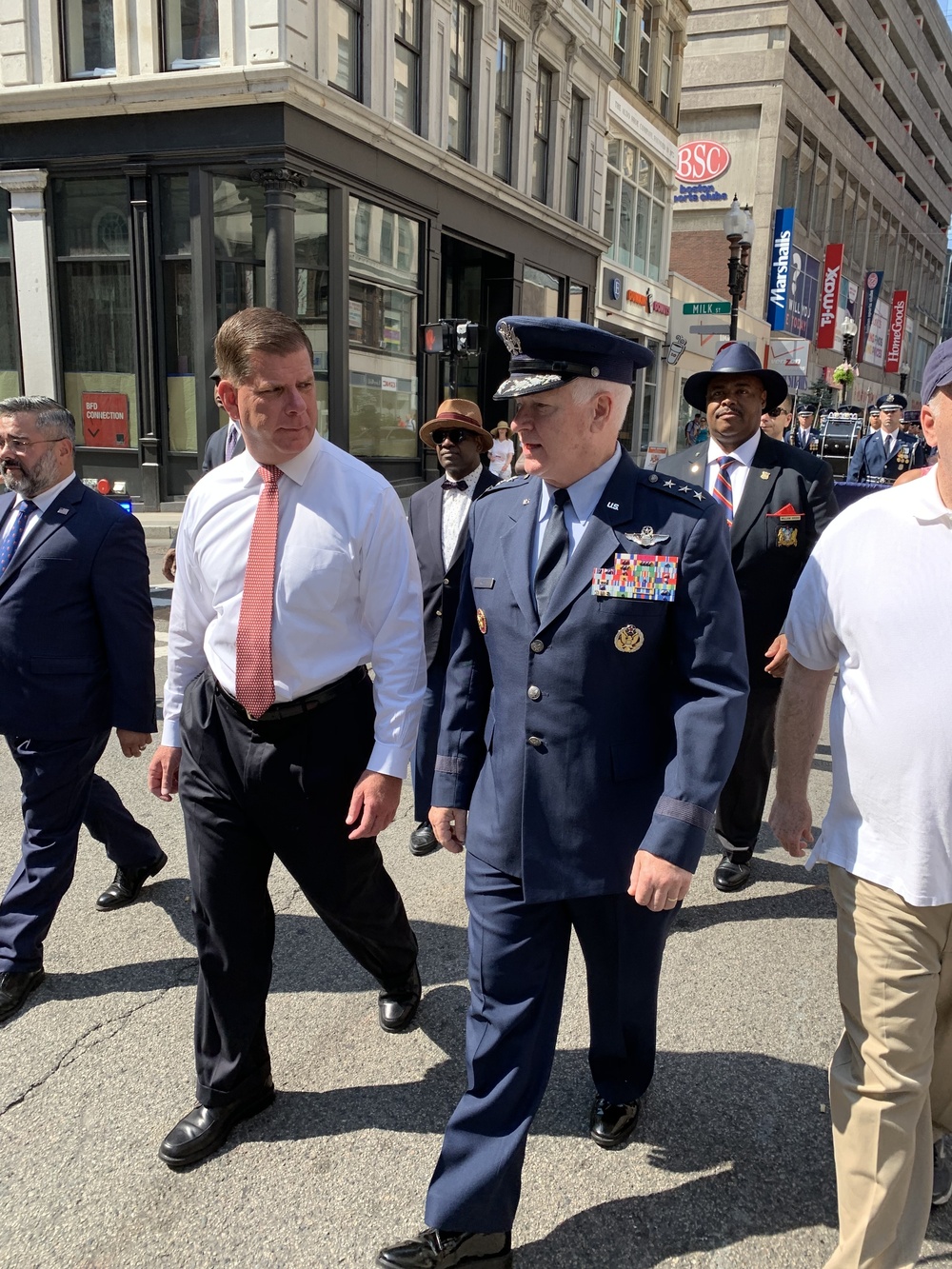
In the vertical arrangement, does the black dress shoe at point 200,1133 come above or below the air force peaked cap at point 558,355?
below

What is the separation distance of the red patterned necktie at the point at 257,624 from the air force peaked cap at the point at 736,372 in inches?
88.2

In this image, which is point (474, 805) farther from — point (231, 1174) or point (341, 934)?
point (231, 1174)

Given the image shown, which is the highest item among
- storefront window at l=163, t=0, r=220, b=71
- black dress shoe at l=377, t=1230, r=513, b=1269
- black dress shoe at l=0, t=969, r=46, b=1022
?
storefront window at l=163, t=0, r=220, b=71

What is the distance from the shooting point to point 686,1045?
321 cm

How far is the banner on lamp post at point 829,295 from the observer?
53094mm

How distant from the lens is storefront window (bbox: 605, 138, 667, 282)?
26.9 meters

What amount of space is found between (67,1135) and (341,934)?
2.98ft

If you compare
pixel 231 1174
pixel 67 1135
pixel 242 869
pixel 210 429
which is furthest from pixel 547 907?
pixel 210 429

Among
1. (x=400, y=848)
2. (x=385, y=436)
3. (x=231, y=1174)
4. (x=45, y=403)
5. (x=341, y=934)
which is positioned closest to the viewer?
(x=231, y=1174)

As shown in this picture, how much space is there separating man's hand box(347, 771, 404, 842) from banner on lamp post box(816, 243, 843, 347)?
5766 cm

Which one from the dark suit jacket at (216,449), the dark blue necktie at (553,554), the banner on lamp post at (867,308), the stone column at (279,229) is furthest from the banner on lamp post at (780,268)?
the dark blue necktie at (553,554)

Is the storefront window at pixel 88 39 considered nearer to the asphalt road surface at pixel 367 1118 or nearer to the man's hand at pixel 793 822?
the asphalt road surface at pixel 367 1118

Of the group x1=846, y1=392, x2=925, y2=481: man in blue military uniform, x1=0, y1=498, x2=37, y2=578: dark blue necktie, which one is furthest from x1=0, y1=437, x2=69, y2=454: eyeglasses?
x1=846, y1=392, x2=925, y2=481: man in blue military uniform

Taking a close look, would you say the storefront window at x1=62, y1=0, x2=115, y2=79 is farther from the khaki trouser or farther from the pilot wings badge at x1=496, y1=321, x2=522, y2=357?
the khaki trouser
